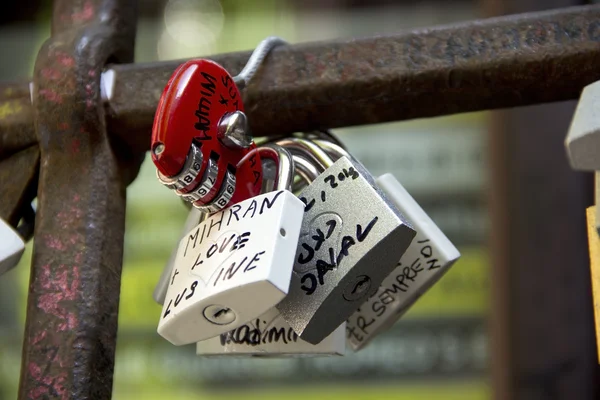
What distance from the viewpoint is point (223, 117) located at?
1.56 ft

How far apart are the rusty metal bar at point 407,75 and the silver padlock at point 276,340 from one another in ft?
0.14

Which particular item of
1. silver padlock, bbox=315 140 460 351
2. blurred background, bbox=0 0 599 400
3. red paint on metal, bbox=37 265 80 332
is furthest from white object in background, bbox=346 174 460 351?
blurred background, bbox=0 0 599 400

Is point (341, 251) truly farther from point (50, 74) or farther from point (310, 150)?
point (50, 74)

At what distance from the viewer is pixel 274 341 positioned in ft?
1.75

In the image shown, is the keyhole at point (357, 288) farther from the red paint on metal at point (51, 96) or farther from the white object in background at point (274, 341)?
the red paint on metal at point (51, 96)

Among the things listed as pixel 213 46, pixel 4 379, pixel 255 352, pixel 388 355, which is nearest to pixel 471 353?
pixel 388 355

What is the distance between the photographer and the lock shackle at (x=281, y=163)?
514 mm

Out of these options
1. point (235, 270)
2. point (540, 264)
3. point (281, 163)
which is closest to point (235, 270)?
point (235, 270)

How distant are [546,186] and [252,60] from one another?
33.1 inches

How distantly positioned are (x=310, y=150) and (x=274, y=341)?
0.47 feet

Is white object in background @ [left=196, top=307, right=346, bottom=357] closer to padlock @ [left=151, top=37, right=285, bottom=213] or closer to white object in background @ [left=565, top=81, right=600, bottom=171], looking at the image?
padlock @ [left=151, top=37, right=285, bottom=213]

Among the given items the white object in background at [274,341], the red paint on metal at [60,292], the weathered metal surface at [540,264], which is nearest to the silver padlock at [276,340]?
the white object in background at [274,341]

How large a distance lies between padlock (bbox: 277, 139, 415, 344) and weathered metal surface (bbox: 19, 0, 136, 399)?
0.48 feet

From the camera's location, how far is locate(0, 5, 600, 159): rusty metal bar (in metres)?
0.50
